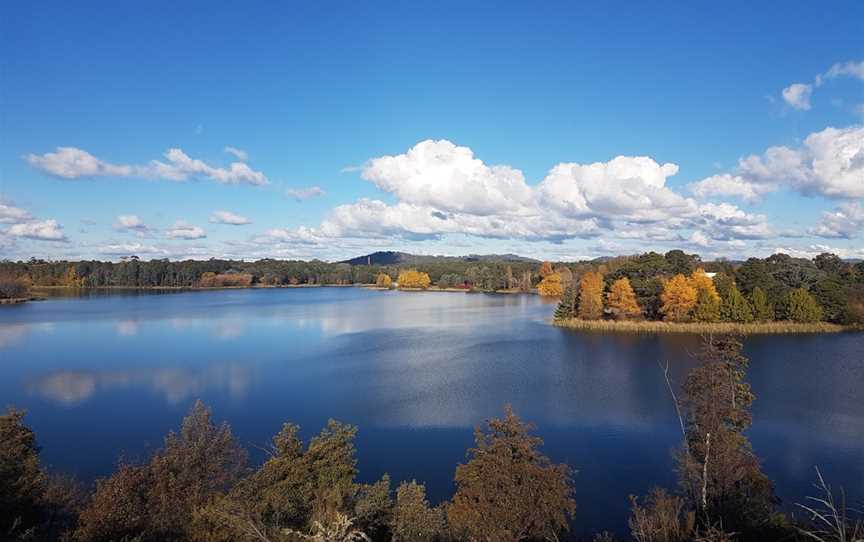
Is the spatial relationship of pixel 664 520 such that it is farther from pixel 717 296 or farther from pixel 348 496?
pixel 717 296

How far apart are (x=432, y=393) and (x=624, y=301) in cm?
2524

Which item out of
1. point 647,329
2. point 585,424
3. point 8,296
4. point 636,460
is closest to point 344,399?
point 585,424

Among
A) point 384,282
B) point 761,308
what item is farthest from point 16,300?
point 761,308

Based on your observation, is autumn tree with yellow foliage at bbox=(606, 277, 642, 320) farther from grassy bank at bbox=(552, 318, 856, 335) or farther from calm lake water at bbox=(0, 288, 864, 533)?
calm lake water at bbox=(0, 288, 864, 533)

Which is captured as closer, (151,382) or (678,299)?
(151,382)

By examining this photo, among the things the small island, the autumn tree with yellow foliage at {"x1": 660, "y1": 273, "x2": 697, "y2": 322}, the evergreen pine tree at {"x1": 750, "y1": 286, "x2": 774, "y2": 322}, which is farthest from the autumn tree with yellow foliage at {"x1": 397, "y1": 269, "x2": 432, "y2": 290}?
the evergreen pine tree at {"x1": 750, "y1": 286, "x2": 774, "y2": 322}

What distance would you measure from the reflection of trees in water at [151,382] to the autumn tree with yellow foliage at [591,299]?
86.3 ft

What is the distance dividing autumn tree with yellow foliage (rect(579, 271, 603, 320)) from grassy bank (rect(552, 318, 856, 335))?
1.48 m

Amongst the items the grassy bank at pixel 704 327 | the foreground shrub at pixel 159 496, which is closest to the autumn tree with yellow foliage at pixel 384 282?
the grassy bank at pixel 704 327

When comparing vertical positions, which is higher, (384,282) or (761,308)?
(384,282)

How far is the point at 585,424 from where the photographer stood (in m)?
17.2

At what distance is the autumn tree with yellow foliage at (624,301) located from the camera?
41.4m

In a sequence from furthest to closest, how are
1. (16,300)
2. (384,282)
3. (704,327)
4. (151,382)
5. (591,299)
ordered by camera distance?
(384,282), (16,300), (591,299), (704,327), (151,382)

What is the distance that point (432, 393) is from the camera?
2112 centimetres
